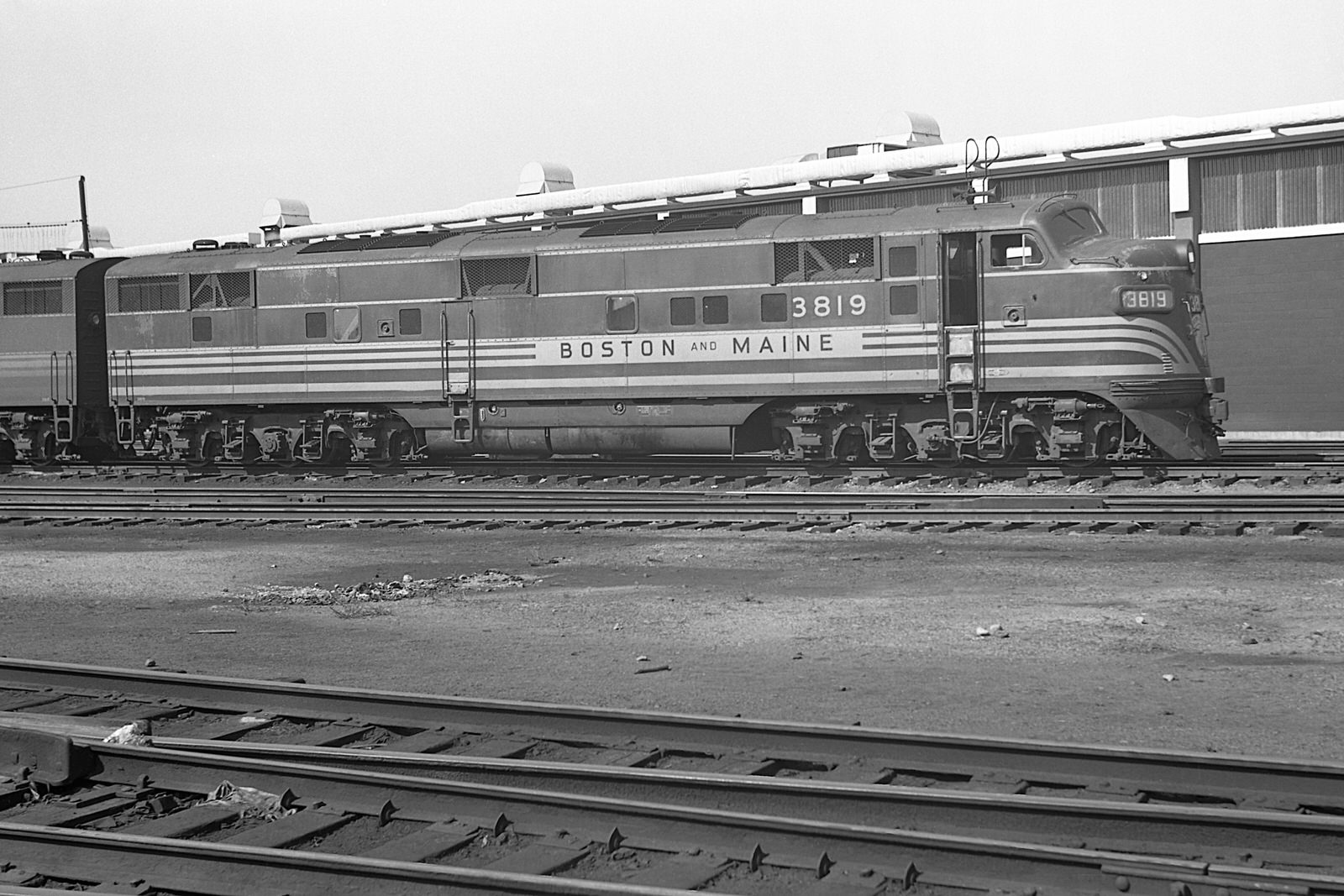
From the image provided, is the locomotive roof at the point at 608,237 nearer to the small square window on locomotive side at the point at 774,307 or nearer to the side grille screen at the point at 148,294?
the side grille screen at the point at 148,294

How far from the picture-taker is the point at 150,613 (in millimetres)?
13203

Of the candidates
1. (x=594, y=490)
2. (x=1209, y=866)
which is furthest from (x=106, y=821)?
(x=594, y=490)

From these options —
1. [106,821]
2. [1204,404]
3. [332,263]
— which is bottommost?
[106,821]

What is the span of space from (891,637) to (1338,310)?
23525 millimetres

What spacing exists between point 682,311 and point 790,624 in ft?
38.2

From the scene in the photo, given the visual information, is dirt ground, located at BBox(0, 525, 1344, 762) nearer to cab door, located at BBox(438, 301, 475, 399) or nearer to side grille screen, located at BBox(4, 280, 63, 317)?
cab door, located at BBox(438, 301, 475, 399)

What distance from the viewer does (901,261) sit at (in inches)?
842

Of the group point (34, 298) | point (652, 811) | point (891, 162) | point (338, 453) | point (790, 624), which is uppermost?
point (891, 162)

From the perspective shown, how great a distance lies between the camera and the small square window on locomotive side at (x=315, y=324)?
2564 cm

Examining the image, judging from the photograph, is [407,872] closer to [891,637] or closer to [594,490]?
[891,637]

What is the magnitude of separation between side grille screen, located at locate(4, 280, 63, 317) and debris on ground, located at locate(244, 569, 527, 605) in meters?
16.9

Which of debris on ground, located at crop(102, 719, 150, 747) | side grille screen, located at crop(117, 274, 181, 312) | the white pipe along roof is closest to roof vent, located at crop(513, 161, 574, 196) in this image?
the white pipe along roof

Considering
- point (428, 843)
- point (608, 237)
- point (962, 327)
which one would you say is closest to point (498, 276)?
point (608, 237)

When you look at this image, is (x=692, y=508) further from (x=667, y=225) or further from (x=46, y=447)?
(x=46, y=447)
